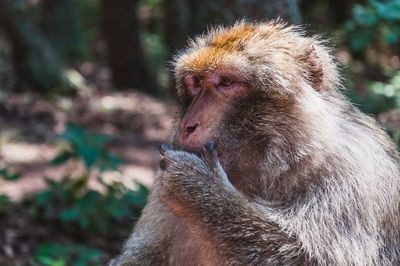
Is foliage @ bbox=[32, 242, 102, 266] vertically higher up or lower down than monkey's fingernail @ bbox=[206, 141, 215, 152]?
lower down

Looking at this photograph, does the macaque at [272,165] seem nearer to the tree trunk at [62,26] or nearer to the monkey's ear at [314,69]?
the monkey's ear at [314,69]

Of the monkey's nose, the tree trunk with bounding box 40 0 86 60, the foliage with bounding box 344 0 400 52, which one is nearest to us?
the monkey's nose

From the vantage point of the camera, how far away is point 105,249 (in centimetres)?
617

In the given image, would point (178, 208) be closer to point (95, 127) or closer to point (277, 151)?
point (277, 151)

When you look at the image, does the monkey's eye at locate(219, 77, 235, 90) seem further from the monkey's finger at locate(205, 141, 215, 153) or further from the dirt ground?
the dirt ground

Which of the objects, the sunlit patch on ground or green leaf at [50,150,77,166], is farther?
the sunlit patch on ground

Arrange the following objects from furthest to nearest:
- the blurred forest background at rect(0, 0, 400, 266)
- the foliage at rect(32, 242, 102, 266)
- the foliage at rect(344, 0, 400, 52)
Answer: the blurred forest background at rect(0, 0, 400, 266), the foliage at rect(32, 242, 102, 266), the foliage at rect(344, 0, 400, 52)

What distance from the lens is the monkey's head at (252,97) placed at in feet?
10.6

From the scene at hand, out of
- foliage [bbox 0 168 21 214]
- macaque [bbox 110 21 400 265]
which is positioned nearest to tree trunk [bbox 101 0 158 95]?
foliage [bbox 0 168 21 214]

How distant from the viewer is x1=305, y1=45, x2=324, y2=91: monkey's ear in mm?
3523

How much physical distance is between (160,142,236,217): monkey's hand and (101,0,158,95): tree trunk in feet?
37.1

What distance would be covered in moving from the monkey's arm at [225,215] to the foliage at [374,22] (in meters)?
2.50

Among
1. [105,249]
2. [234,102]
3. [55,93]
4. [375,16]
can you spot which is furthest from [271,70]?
[55,93]

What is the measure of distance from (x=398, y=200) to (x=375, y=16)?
2.28 metres
